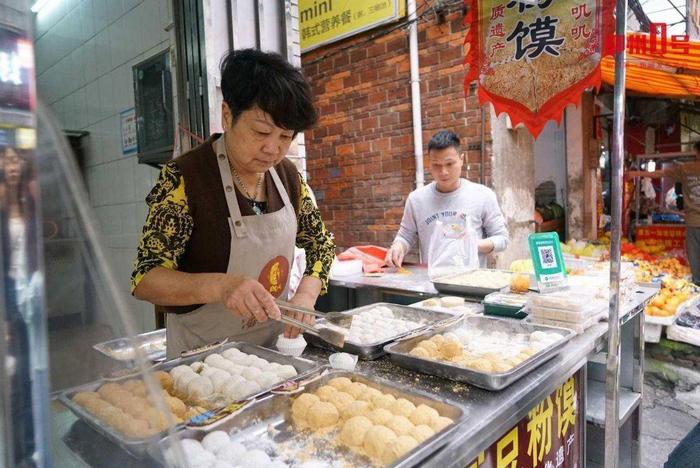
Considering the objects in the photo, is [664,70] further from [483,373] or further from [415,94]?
[483,373]

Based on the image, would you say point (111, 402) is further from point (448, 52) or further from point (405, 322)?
point (448, 52)

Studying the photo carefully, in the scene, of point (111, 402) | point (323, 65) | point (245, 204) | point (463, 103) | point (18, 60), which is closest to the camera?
point (18, 60)

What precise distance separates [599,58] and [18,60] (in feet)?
6.72

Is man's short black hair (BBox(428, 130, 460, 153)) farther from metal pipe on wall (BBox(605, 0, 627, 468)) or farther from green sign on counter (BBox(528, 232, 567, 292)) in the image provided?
metal pipe on wall (BBox(605, 0, 627, 468))

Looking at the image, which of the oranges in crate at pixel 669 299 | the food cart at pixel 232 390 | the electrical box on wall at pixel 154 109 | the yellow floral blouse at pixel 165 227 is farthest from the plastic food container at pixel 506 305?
the oranges in crate at pixel 669 299

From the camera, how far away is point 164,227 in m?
1.57

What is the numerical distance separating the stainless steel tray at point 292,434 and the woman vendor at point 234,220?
264 millimetres

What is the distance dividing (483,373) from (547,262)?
3.51 feet

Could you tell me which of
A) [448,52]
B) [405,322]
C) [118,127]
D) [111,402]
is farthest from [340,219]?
[111,402]

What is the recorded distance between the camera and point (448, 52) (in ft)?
16.7

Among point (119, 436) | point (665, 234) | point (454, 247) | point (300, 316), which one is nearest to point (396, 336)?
point (300, 316)

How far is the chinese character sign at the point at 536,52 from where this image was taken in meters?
1.90

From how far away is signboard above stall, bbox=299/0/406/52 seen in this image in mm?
5316

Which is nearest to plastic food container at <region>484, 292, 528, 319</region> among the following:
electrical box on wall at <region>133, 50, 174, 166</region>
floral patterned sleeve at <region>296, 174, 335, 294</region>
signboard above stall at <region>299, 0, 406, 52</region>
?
floral patterned sleeve at <region>296, 174, 335, 294</region>
